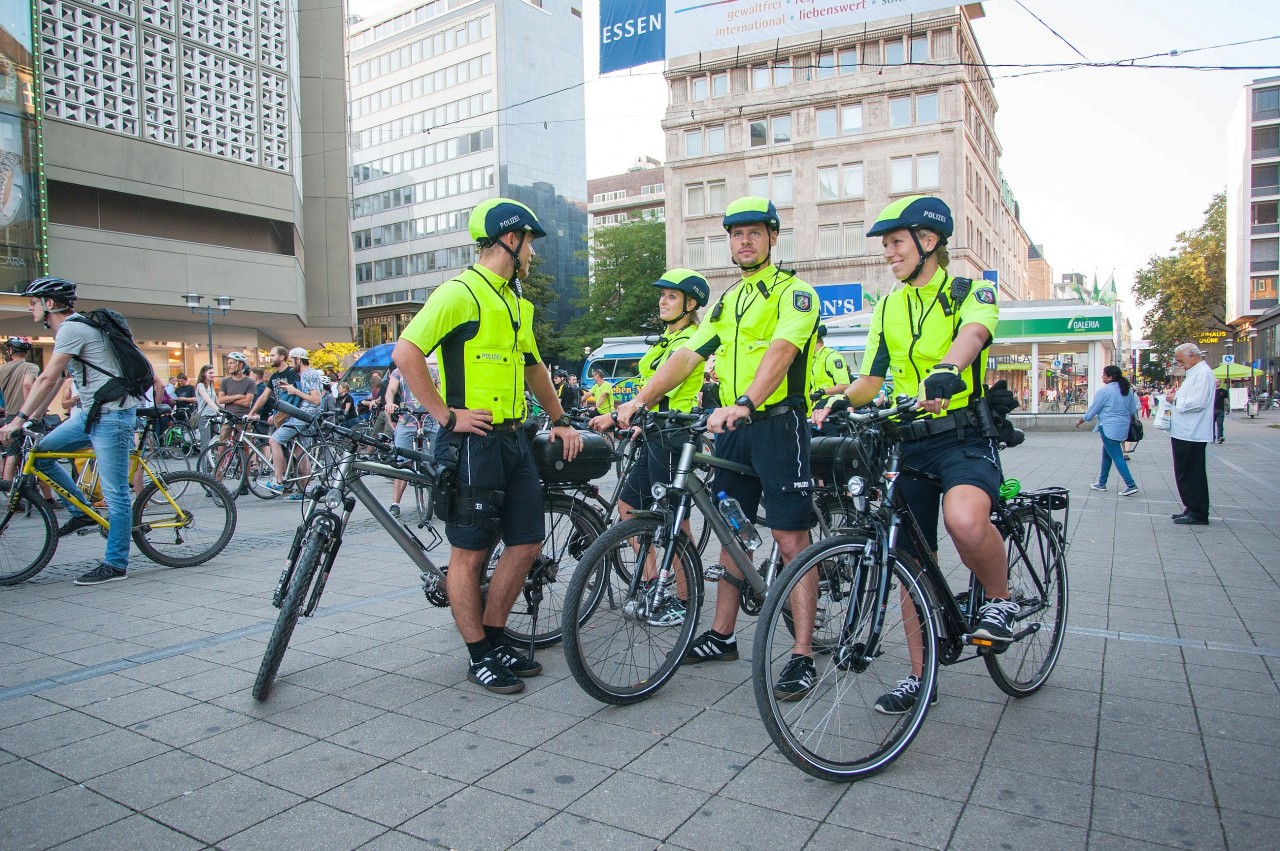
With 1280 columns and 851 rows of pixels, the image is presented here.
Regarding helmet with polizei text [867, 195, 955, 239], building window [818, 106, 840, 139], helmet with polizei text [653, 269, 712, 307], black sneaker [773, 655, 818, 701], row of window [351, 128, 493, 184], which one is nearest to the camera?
black sneaker [773, 655, 818, 701]

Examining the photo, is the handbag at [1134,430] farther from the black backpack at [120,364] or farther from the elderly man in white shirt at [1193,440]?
the black backpack at [120,364]

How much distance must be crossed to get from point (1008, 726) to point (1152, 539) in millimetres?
5448

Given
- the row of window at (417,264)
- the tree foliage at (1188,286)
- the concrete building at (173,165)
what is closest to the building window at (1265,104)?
the tree foliage at (1188,286)

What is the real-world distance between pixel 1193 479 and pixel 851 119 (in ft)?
134

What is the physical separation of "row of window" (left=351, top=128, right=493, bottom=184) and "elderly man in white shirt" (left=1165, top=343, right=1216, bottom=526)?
7324 centimetres

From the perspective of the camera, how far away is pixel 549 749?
3.18 m

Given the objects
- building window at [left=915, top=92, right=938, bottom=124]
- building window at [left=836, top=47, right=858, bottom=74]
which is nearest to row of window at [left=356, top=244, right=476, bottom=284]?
building window at [left=836, top=47, right=858, bottom=74]

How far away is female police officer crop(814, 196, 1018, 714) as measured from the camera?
3270 millimetres

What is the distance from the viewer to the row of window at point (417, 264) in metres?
79.0

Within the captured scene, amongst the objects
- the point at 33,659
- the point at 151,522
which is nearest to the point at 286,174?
the point at 151,522

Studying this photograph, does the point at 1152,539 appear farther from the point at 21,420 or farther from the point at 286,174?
the point at 286,174

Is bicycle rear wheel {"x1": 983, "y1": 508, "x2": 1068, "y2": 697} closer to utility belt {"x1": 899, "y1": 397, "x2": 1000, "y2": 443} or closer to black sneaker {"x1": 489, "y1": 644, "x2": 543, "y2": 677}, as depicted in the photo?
utility belt {"x1": 899, "y1": 397, "x2": 1000, "y2": 443}

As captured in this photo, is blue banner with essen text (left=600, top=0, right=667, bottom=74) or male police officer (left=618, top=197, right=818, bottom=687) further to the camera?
blue banner with essen text (left=600, top=0, right=667, bottom=74)

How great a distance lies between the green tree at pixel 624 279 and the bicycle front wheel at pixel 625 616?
4980cm
